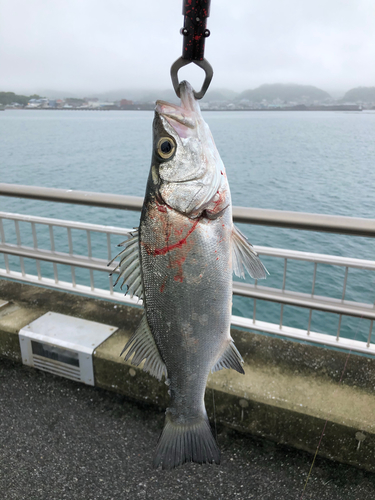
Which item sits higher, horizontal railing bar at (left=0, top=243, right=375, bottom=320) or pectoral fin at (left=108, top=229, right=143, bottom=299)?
pectoral fin at (left=108, top=229, right=143, bottom=299)

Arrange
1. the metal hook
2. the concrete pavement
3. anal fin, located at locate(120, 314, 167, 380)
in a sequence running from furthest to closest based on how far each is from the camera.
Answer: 1. the concrete pavement
2. anal fin, located at locate(120, 314, 167, 380)
3. the metal hook

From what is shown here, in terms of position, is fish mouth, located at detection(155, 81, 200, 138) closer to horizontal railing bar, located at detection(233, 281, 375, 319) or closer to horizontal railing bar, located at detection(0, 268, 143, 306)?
horizontal railing bar, located at detection(233, 281, 375, 319)

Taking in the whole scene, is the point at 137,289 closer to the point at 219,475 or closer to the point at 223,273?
the point at 223,273

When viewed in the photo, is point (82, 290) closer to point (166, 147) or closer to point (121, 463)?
point (121, 463)

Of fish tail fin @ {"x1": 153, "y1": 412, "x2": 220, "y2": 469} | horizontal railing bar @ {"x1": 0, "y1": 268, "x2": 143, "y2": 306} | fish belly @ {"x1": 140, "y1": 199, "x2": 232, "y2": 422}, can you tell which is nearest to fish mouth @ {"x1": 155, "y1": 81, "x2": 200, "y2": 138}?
fish belly @ {"x1": 140, "y1": 199, "x2": 232, "y2": 422}

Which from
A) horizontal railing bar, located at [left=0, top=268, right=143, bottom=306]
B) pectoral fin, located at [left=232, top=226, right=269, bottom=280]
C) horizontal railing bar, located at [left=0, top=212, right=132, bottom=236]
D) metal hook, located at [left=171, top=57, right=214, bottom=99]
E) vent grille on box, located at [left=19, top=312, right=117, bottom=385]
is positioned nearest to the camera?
metal hook, located at [left=171, top=57, right=214, bottom=99]

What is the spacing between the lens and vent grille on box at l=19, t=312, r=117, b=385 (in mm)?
3340

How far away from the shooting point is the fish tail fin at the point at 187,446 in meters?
1.59

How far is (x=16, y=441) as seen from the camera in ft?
9.51

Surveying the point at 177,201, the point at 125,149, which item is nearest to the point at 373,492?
the point at 177,201

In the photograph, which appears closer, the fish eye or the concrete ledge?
the fish eye

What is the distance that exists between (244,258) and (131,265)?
46 cm

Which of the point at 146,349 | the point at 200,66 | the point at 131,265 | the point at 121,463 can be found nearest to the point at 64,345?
the point at 121,463

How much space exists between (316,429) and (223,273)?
70.2 inches
